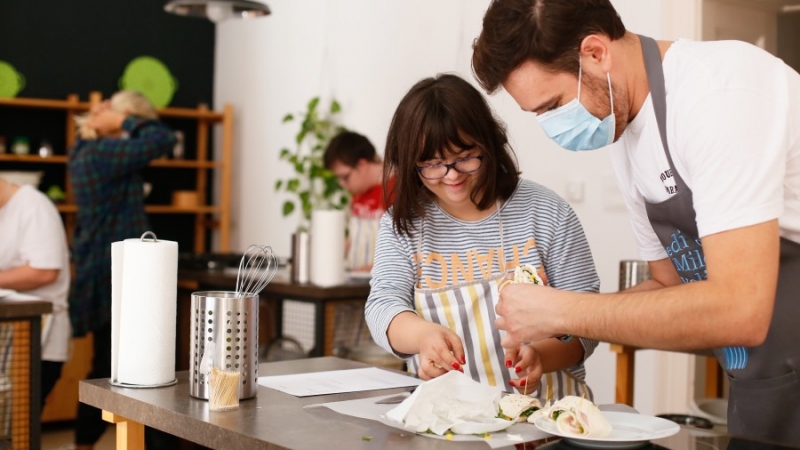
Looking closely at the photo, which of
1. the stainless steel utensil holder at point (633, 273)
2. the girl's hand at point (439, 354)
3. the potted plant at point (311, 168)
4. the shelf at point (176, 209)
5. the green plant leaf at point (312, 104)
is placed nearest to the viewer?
the girl's hand at point (439, 354)

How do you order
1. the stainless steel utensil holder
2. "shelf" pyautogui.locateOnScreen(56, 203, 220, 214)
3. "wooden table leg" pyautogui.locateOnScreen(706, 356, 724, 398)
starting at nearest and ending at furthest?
the stainless steel utensil holder → "wooden table leg" pyautogui.locateOnScreen(706, 356, 724, 398) → "shelf" pyautogui.locateOnScreen(56, 203, 220, 214)

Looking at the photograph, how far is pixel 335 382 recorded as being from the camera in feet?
6.56

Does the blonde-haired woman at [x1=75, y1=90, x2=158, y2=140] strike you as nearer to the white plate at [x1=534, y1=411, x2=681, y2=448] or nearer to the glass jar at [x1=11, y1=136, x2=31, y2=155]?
the glass jar at [x1=11, y1=136, x2=31, y2=155]

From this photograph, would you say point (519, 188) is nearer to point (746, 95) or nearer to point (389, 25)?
point (746, 95)

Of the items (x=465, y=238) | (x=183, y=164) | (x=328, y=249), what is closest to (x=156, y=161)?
(x=183, y=164)

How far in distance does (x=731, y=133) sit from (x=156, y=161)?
5593mm

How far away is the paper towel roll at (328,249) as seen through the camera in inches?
163

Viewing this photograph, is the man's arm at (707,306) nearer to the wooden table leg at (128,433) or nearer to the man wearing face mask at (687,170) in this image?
the man wearing face mask at (687,170)

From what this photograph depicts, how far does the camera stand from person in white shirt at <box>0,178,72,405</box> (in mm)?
3746

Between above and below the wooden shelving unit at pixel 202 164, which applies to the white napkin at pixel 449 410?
below

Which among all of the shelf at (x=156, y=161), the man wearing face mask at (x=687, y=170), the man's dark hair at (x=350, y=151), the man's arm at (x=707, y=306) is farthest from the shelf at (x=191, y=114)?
the man's arm at (x=707, y=306)

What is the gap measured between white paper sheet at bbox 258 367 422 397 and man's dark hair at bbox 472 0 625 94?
702 mm

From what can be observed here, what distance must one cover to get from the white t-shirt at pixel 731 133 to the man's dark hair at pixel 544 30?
0.14m

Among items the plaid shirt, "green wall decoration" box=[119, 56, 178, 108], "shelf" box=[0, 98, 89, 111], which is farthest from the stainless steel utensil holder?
"green wall decoration" box=[119, 56, 178, 108]
